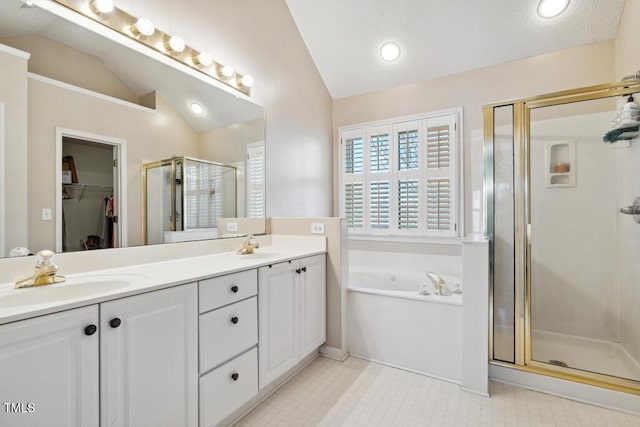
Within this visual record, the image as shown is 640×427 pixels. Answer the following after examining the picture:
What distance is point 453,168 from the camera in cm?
294

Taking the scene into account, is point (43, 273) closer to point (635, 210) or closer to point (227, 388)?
point (227, 388)

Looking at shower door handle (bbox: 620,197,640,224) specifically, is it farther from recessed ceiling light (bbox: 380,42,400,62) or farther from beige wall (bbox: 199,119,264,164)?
beige wall (bbox: 199,119,264,164)

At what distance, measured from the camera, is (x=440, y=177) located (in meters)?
3.01

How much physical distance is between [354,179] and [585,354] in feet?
8.04

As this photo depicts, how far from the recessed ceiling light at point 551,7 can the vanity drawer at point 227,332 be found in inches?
121

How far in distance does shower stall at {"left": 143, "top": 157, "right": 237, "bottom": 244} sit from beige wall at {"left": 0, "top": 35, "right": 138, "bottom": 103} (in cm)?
42

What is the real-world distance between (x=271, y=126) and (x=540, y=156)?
7.09ft

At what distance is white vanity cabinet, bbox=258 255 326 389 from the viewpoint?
1.71 meters

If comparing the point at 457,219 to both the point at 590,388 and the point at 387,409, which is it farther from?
the point at 387,409

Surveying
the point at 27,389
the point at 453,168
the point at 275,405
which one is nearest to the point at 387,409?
the point at 275,405

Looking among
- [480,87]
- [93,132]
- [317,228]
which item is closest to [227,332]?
[317,228]

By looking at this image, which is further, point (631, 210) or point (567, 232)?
point (567, 232)

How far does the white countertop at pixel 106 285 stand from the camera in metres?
0.91

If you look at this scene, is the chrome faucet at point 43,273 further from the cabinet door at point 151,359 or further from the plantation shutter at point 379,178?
the plantation shutter at point 379,178
